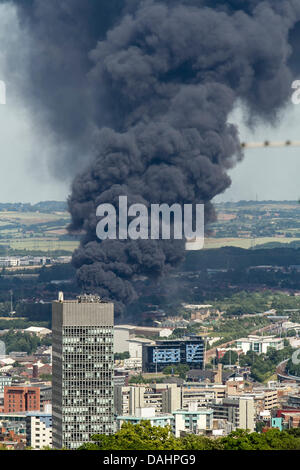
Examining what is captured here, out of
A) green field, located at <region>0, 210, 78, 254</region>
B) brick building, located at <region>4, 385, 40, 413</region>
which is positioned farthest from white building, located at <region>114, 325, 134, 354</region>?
green field, located at <region>0, 210, 78, 254</region>

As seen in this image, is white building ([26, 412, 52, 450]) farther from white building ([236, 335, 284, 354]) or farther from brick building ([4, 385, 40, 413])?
white building ([236, 335, 284, 354])

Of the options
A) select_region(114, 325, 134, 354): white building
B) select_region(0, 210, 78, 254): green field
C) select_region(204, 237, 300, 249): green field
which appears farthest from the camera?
select_region(0, 210, 78, 254): green field

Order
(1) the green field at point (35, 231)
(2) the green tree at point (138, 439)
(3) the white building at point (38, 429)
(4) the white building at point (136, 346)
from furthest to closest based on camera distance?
(1) the green field at point (35, 231) < (4) the white building at point (136, 346) < (3) the white building at point (38, 429) < (2) the green tree at point (138, 439)

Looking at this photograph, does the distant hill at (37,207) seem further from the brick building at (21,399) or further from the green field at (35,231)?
the brick building at (21,399)

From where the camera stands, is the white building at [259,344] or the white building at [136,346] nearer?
the white building at [136,346]

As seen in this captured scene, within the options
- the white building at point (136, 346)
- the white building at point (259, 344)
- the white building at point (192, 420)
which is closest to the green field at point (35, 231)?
the white building at point (259, 344)
